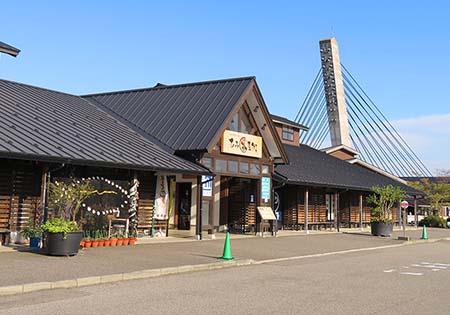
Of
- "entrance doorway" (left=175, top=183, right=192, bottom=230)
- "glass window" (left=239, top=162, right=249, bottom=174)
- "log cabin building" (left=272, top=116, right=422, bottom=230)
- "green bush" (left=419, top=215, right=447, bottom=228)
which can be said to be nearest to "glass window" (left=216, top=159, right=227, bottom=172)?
"glass window" (left=239, top=162, right=249, bottom=174)

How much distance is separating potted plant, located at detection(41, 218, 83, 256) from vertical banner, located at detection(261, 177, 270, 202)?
12.7 m

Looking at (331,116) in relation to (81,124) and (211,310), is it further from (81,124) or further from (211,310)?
(211,310)

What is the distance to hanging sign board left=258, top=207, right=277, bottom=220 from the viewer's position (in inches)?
943

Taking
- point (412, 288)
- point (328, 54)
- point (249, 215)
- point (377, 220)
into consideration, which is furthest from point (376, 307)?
point (328, 54)

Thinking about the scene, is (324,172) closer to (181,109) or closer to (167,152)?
(181,109)

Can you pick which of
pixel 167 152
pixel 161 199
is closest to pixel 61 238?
pixel 161 199

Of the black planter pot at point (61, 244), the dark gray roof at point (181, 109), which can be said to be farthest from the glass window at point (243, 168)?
the black planter pot at point (61, 244)

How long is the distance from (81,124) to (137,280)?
427 inches

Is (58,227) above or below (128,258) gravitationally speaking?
above

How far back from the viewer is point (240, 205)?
Answer: 2642 cm

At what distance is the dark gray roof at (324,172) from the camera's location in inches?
1121

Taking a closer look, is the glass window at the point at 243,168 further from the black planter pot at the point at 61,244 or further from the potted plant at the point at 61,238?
the black planter pot at the point at 61,244

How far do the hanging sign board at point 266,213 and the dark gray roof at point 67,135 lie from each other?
4988 millimetres

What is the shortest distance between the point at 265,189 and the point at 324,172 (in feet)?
29.2
